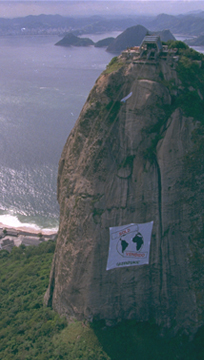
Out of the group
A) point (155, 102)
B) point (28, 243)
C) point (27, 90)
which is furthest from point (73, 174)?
point (27, 90)

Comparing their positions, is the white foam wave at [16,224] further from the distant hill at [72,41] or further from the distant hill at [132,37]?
the distant hill at [72,41]

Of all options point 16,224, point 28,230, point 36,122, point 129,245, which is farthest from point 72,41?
point 129,245

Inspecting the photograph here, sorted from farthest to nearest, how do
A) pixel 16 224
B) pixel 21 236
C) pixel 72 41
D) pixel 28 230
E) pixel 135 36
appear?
pixel 72 41 → pixel 135 36 → pixel 16 224 → pixel 28 230 → pixel 21 236

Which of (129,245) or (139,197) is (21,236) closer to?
(129,245)

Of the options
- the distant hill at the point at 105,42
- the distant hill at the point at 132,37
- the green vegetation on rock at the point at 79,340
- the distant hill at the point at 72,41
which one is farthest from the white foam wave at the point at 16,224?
the distant hill at the point at 72,41

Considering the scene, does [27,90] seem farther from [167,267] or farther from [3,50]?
[167,267]

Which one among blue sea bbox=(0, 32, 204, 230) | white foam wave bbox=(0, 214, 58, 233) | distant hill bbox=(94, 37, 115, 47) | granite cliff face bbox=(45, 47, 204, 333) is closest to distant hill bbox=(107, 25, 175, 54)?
blue sea bbox=(0, 32, 204, 230)

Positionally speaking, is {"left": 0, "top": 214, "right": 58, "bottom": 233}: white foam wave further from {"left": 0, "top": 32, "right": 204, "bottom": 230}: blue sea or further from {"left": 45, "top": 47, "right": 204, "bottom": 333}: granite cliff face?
{"left": 45, "top": 47, "right": 204, "bottom": 333}: granite cliff face
